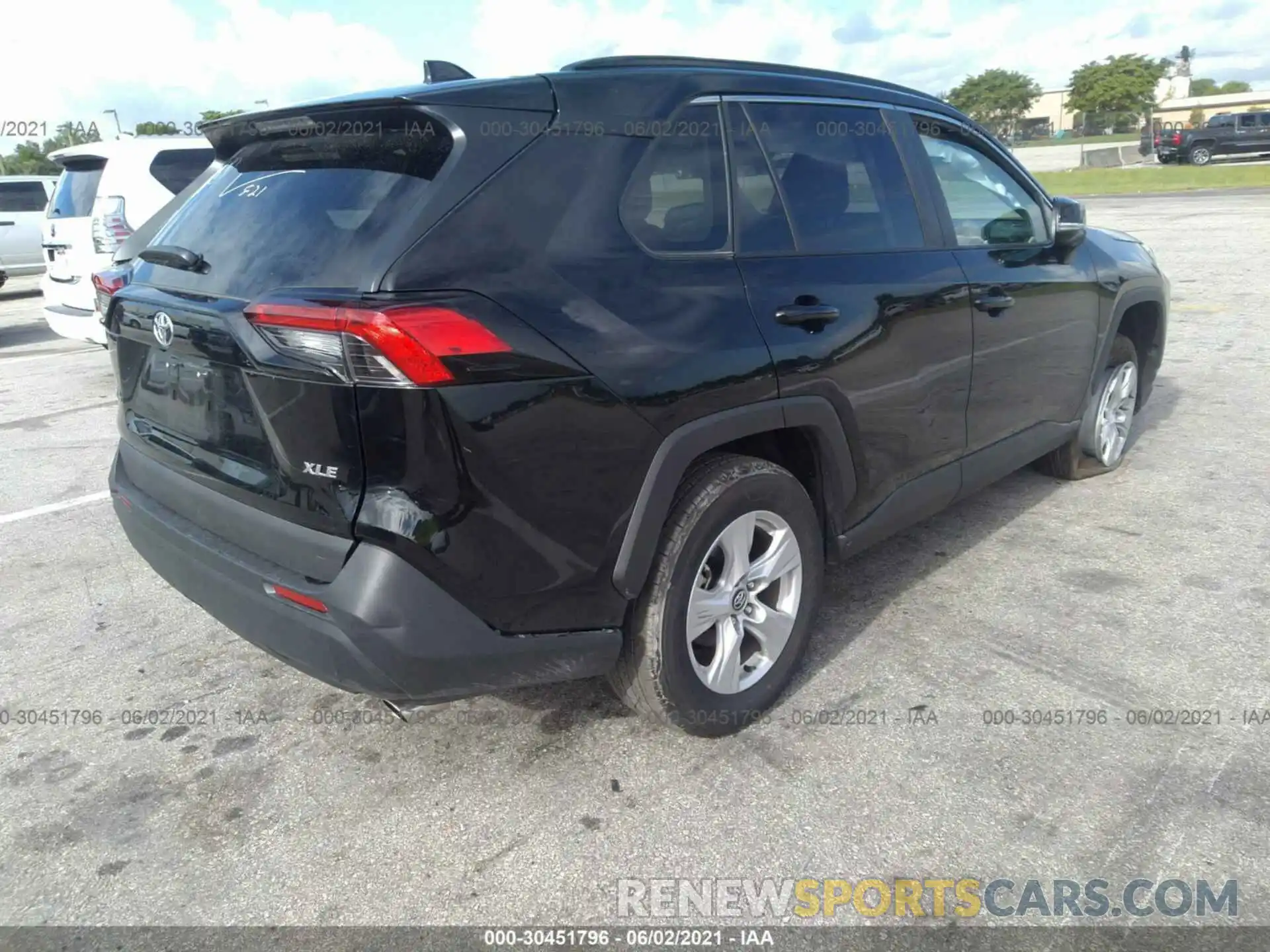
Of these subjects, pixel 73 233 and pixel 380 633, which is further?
pixel 73 233

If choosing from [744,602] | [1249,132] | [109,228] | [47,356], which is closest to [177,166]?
[109,228]

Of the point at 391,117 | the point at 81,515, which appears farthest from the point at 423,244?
the point at 81,515

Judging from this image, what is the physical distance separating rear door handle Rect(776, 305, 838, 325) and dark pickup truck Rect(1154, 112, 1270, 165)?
42.8 meters

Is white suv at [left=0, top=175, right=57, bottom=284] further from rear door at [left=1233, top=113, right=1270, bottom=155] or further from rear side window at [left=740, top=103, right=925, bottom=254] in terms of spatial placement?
rear door at [left=1233, top=113, right=1270, bottom=155]

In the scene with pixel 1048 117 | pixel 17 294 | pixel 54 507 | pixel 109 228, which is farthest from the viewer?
pixel 1048 117

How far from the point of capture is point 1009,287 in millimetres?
3834

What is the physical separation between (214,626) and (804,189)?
2642 mm

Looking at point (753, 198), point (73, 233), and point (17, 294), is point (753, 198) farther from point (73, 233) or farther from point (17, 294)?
point (17, 294)

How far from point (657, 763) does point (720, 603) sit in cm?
49

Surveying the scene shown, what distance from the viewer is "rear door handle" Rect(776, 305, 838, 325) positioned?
2822mm

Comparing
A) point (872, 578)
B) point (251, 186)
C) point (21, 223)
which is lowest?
point (872, 578)

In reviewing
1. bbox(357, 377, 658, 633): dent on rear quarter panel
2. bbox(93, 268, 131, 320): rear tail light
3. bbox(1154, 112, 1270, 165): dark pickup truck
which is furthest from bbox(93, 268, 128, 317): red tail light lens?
bbox(1154, 112, 1270, 165): dark pickup truck

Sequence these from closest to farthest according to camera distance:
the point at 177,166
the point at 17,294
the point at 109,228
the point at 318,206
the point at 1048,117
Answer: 1. the point at 318,206
2. the point at 109,228
3. the point at 177,166
4. the point at 17,294
5. the point at 1048,117

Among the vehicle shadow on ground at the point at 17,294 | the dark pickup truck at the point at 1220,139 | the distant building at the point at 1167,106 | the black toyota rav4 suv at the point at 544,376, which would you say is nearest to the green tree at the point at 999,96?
the distant building at the point at 1167,106
